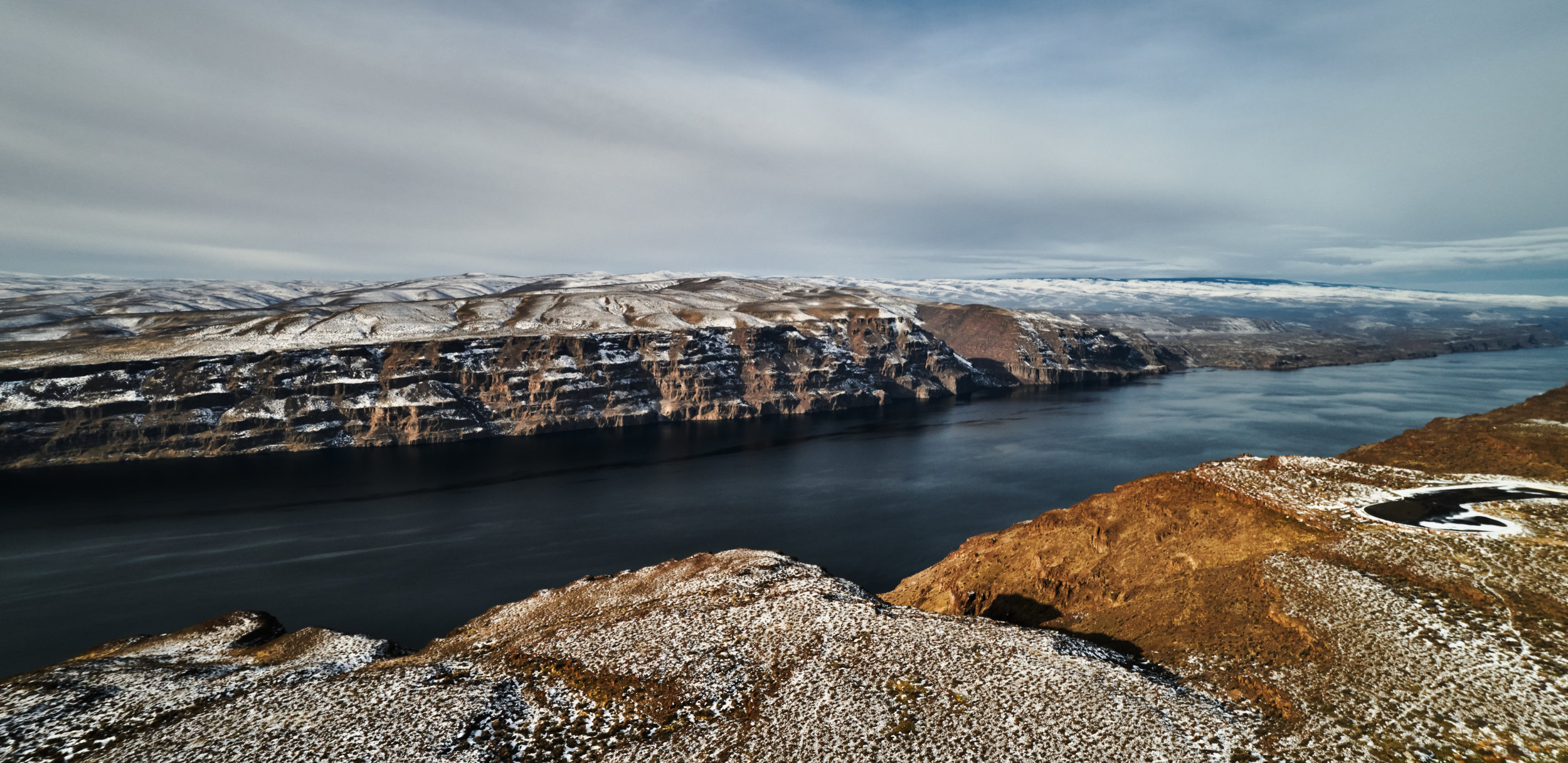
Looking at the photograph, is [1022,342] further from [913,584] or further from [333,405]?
[333,405]

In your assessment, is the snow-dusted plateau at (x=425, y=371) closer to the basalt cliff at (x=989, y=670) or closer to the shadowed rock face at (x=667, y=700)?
the basalt cliff at (x=989, y=670)

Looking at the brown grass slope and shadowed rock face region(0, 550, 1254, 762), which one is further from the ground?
the brown grass slope

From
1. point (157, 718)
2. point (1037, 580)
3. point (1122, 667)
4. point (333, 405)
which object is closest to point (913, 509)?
point (1037, 580)

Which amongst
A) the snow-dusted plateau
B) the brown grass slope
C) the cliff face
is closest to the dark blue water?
the cliff face

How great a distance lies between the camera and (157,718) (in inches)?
749

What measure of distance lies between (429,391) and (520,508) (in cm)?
5470

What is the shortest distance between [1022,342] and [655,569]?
180990 mm

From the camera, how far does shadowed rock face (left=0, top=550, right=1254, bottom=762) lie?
56.6 ft

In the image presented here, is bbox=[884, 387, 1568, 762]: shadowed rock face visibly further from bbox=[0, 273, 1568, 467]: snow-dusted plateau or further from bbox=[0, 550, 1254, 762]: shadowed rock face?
bbox=[0, 273, 1568, 467]: snow-dusted plateau

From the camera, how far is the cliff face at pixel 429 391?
299ft

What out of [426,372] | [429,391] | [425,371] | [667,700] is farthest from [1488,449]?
[425,371]

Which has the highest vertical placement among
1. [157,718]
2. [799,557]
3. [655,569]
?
[157,718]

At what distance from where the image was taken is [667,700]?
20.2 metres

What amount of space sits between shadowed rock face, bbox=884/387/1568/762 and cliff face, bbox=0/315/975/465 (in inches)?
3720
